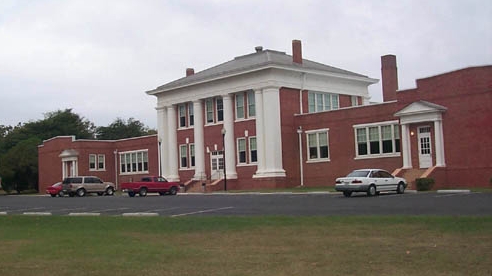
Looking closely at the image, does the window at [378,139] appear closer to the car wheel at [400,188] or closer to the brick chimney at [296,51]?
the brick chimney at [296,51]

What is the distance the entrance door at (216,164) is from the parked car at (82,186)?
9.06 meters

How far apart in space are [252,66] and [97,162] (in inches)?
→ 1106

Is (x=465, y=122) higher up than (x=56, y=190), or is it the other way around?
(x=465, y=122)

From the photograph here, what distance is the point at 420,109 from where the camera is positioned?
1647 inches

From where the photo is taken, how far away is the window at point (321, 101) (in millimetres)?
56156

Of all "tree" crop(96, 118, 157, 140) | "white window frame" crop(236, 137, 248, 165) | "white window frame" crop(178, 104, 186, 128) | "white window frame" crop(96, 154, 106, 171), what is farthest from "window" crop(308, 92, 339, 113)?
"tree" crop(96, 118, 157, 140)

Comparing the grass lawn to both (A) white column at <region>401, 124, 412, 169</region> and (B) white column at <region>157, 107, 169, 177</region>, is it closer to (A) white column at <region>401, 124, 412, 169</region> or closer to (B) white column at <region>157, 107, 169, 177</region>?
(A) white column at <region>401, 124, 412, 169</region>

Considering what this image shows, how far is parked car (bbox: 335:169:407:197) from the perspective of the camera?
33.6 m

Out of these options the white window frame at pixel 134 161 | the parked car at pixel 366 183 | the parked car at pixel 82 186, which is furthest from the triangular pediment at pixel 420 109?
the white window frame at pixel 134 161

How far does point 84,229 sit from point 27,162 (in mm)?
66257

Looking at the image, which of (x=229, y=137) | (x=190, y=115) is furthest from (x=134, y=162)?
(x=229, y=137)

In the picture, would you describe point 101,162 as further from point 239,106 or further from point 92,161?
point 239,106

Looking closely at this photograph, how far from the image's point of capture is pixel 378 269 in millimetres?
10312

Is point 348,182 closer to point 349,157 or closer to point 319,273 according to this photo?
point 349,157
